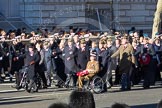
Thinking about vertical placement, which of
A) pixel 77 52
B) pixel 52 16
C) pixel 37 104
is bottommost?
pixel 37 104

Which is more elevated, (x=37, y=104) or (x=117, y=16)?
(x=117, y=16)

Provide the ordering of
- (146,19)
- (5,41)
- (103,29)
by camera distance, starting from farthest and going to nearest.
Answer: (146,19) → (103,29) → (5,41)

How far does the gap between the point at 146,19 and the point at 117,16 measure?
9.38ft

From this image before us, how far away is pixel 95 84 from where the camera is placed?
2127 cm

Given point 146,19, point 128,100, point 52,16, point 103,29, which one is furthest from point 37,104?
point 146,19

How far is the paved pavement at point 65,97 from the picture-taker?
18.0 meters

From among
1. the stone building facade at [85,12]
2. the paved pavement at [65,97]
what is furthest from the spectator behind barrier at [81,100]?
the stone building facade at [85,12]

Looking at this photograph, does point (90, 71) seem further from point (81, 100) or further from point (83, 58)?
point (81, 100)

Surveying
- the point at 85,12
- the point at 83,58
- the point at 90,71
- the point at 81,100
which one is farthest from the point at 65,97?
the point at 85,12

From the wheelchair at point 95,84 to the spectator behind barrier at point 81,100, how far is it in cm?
1216

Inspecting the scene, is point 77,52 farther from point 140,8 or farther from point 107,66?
point 140,8

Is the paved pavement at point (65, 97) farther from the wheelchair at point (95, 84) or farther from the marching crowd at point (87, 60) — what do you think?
the marching crowd at point (87, 60)

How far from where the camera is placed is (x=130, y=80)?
75.5 feet

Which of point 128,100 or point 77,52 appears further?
point 77,52
